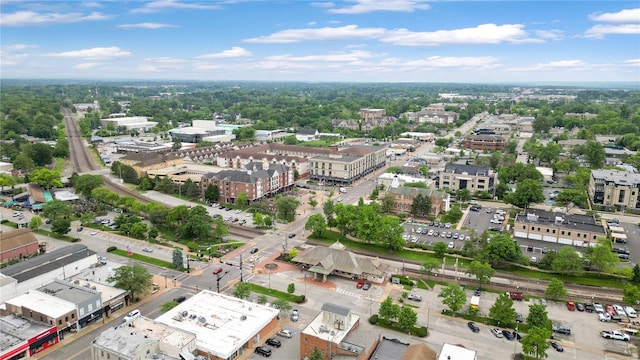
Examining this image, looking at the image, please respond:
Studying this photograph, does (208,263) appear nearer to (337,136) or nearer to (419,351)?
(419,351)

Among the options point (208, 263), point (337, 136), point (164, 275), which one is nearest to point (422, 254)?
point (208, 263)

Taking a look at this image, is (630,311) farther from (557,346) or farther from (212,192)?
(212,192)

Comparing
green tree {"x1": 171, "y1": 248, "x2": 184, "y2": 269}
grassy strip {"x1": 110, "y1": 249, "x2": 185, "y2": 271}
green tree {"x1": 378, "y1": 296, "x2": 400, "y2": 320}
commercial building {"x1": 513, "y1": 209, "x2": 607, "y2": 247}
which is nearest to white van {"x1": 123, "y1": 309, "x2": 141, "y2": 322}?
green tree {"x1": 171, "y1": 248, "x2": 184, "y2": 269}

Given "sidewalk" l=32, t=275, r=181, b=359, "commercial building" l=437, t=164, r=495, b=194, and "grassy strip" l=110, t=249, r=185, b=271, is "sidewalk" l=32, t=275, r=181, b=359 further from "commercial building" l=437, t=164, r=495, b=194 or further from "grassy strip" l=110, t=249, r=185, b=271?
"commercial building" l=437, t=164, r=495, b=194

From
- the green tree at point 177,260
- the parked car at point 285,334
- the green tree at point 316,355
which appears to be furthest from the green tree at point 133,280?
the green tree at point 316,355

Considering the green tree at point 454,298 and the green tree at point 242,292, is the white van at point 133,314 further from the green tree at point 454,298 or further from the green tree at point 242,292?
the green tree at point 454,298

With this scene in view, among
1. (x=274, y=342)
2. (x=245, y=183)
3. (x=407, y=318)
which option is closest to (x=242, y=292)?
(x=274, y=342)
